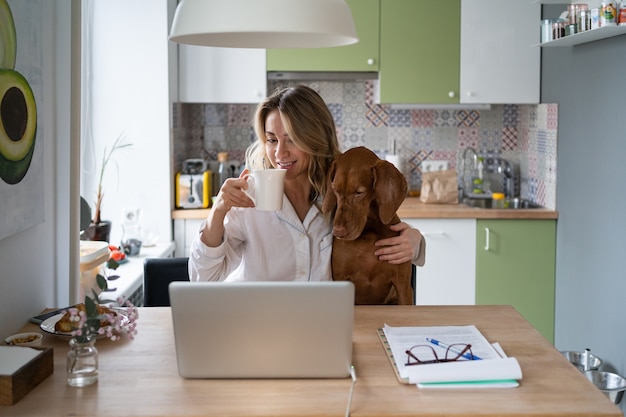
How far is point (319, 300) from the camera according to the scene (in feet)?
5.12

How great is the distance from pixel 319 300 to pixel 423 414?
11.6 inches

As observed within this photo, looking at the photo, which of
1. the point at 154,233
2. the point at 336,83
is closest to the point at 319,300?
the point at 154,233

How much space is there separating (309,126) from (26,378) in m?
1.17

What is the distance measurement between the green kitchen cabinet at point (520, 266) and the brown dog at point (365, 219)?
1.96 meters

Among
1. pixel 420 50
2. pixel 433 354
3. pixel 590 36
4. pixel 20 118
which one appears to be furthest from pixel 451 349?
→ pixel 420 50

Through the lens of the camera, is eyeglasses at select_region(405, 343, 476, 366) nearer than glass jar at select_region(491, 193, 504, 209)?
Yes

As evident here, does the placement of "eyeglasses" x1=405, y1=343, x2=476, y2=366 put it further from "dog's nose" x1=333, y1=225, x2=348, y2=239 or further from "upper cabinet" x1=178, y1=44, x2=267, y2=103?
"upper cabinet" x1=178, y1=44, x2=267, y2=103

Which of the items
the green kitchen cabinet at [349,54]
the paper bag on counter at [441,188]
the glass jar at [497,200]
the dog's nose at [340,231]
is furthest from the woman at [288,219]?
the glass jar at [497,200]

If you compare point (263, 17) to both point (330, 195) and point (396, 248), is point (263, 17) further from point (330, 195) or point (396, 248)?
point (396, 248)

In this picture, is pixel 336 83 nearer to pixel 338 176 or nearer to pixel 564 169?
pixel 564 169

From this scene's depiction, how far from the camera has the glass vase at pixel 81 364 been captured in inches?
62.1

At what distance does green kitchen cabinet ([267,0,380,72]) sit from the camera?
4207mm

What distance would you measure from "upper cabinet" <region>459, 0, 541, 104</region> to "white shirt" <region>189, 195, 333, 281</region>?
84.3 inches

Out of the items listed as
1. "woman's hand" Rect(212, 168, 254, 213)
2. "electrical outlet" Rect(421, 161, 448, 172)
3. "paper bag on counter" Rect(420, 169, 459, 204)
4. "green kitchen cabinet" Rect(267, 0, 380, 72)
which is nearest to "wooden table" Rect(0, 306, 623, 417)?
"woman's hand" Rect(212, 168, 254, 213)
